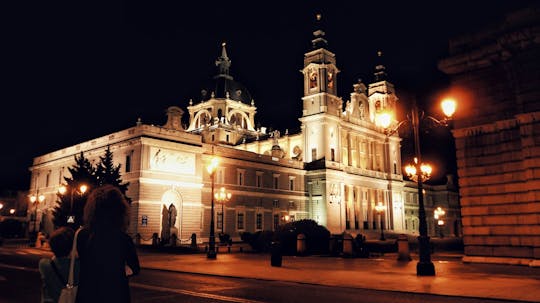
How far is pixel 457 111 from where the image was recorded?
2227 centimetres

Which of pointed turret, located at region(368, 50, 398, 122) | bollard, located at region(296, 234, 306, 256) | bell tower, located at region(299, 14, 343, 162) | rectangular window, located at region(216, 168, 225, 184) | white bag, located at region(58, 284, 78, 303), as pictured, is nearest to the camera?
white bag, located at region(58, 284, 78, 303)

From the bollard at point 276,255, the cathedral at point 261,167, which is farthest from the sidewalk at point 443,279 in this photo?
the cathedral at point 261,167

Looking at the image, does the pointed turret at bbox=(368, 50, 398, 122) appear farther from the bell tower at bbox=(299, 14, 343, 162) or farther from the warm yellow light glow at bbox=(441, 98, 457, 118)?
the warm yellow light glow at bbox=(441, 98, 457, 118)

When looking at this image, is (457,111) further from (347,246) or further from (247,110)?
(247,110)

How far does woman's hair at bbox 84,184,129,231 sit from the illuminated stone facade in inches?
726

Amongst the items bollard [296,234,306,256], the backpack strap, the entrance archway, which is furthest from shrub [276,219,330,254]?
the backpack strap

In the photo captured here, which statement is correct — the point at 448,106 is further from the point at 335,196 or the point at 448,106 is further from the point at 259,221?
the point at 335,196

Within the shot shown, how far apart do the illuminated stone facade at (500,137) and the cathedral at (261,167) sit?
18.1 m

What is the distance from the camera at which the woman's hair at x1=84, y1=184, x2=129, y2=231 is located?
4.29 m

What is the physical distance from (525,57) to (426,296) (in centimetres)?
1302

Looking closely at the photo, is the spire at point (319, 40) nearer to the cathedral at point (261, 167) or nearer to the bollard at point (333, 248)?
the cathedral at point (261, 167)

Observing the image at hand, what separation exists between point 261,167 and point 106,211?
2169 inches

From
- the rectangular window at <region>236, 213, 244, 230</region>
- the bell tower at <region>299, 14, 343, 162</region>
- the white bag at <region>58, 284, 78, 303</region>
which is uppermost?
the bell tower at <region>299, 14, 343, 162</region>

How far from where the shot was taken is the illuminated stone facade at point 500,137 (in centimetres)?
1856
